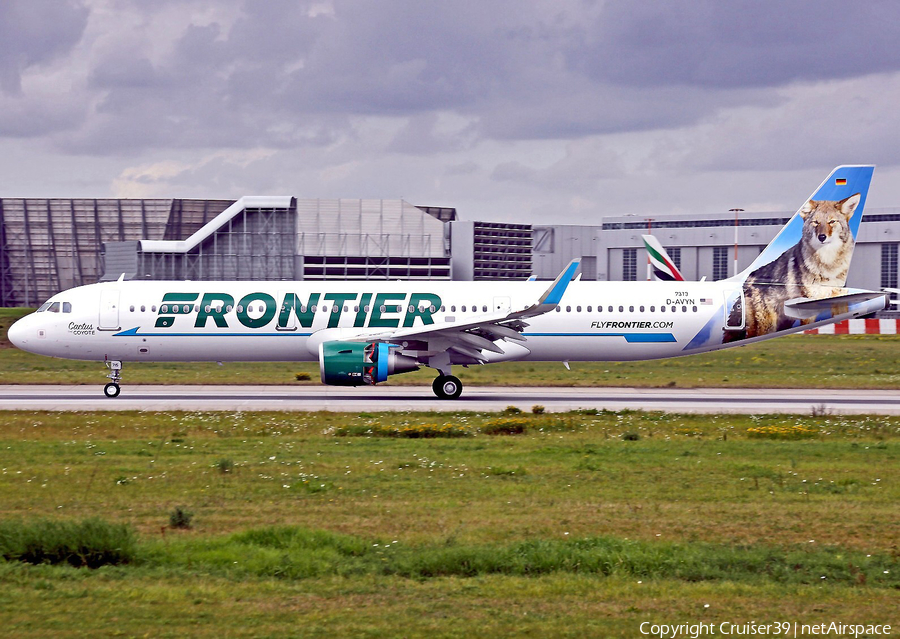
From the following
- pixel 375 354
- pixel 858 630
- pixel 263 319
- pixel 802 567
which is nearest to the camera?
pixel 858 630

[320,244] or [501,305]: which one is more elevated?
[320,244]

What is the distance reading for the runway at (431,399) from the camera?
28.0m

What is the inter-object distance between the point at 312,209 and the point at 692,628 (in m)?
102

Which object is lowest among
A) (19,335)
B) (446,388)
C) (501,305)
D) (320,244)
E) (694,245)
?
(446,388)

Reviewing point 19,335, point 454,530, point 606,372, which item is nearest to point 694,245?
point 606,372

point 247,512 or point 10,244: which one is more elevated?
point 10,244

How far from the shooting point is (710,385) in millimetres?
37688

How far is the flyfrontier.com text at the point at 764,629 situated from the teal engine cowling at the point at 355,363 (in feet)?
67.4

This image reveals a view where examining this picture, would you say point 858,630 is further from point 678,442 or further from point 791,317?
point 791,317

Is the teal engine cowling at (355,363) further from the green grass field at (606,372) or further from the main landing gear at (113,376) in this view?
the green grass field at (606,372)

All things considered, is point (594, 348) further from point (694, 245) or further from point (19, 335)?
point (694, 245)

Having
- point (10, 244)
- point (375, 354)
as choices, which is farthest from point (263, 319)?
point (10, 244)

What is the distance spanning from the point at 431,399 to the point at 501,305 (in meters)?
4.03

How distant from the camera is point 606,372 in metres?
43.6
